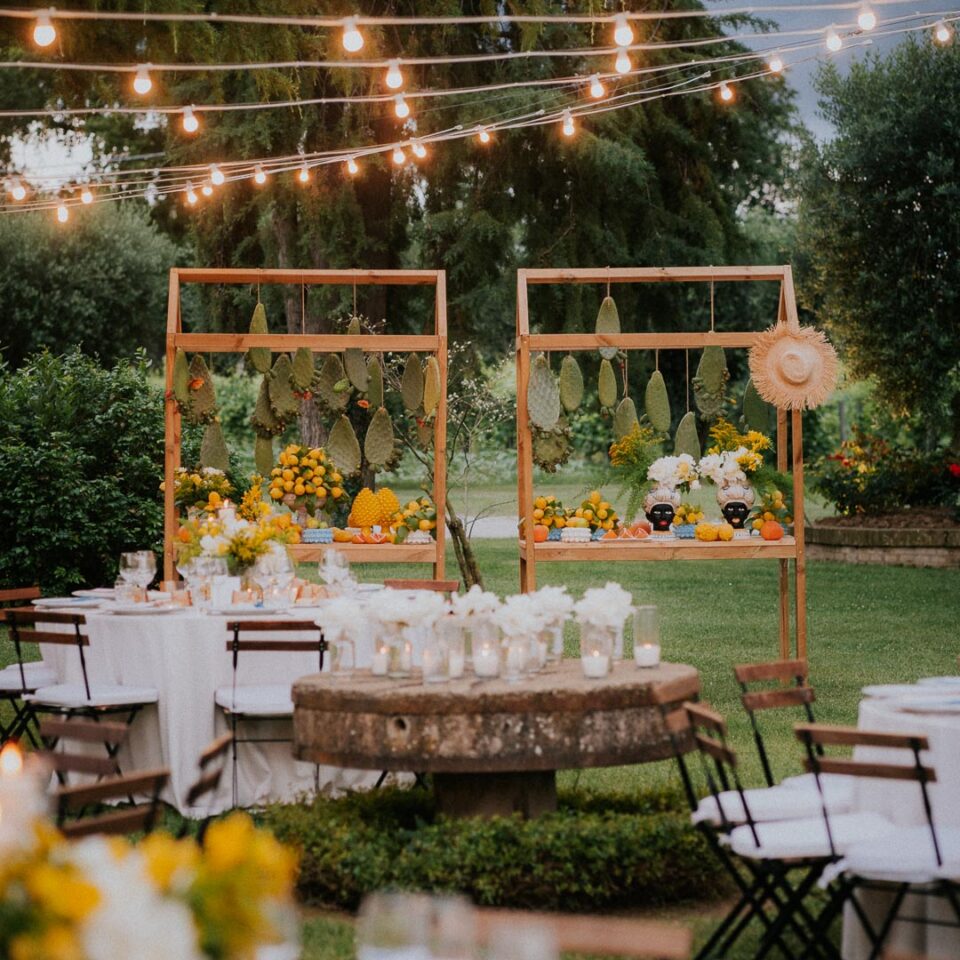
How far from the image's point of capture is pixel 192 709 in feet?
17.9

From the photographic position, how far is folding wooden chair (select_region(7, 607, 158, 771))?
17.6ft

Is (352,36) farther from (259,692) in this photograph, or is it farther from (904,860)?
(904,860)

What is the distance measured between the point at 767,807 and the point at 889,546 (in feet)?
36.2

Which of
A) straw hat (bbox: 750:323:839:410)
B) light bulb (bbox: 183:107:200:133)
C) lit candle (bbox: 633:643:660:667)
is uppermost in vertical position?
light bulb (bbox: 183:107:200:133)

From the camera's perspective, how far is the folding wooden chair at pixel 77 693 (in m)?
5.36

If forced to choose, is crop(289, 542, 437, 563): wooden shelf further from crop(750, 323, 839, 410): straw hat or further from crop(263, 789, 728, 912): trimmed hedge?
crop(263, 789, 728, 912): trimmed hedge

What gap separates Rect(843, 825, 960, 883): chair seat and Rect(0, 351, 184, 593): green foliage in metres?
9.14

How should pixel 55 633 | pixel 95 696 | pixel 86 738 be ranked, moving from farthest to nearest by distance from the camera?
1. pixel 55 633
2. pixel 95 696
3. pixel 86 738

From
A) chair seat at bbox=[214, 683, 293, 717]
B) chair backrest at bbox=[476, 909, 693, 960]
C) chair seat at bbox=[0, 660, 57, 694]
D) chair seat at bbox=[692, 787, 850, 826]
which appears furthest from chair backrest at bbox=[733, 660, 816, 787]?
chair seat at bbox=[0, 660, 57, 694]

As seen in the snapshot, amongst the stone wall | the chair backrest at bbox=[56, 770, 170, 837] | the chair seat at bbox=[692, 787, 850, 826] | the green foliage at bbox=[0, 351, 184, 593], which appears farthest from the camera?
the stone wall

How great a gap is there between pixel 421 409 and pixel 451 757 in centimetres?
467

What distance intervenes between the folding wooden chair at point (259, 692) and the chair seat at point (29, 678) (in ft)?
3.31

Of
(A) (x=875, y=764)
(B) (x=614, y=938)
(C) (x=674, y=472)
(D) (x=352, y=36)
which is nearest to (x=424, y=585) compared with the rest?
(C) (x=674, y=472)

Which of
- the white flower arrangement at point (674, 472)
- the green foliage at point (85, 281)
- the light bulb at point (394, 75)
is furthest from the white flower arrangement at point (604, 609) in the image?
the green foliage at point (85, 281)
